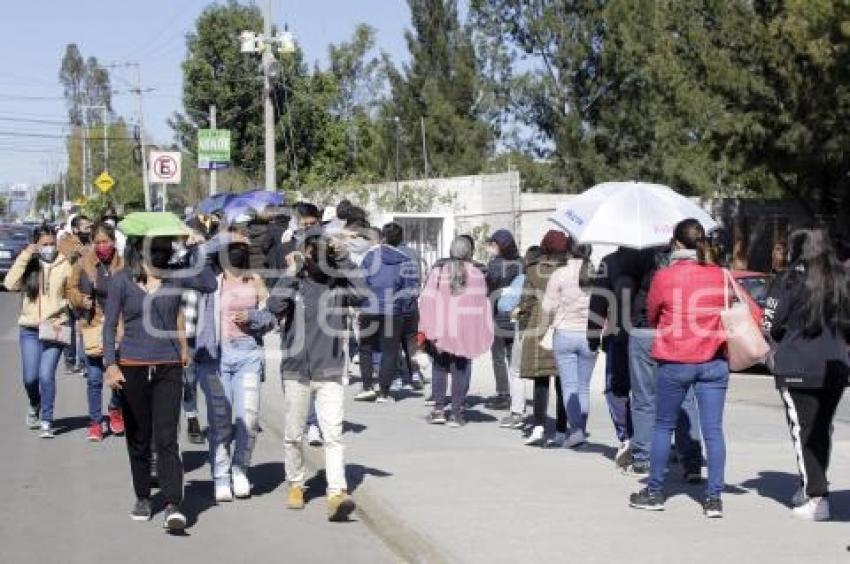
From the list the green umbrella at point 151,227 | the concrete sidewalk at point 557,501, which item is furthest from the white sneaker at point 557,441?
the green umbrella at point 151,227

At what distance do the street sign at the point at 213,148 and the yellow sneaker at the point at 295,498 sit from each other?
93.8 ft

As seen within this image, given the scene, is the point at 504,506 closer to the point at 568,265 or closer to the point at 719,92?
the point at 568,265

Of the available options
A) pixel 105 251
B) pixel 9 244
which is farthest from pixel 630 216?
pixel 9 244

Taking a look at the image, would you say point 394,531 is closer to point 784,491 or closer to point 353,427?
point 784,491

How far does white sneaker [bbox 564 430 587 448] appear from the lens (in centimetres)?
1139

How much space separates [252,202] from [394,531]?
14179 mm

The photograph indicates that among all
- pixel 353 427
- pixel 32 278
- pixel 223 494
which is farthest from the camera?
pixel 353 427

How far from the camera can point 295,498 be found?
9.20 meters

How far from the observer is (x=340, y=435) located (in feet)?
29.1

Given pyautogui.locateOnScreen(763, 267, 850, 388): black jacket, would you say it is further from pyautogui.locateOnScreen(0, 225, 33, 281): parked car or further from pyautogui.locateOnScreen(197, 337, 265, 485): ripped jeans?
pyautogui.locateOnScreen(0, 225, 33, 281): parked car

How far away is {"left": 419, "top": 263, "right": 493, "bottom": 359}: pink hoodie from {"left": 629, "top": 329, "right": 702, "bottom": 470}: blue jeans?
9.34 feet

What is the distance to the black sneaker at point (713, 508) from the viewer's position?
27.8ft

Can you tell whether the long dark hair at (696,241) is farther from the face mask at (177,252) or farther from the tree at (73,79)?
the tree at (73,79)

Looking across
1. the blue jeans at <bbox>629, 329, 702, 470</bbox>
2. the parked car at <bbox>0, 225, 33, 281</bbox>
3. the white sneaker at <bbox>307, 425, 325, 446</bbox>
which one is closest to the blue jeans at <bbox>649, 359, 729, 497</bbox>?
the blue jeans at <bbox>629, 329, 702, 470</bbox>
